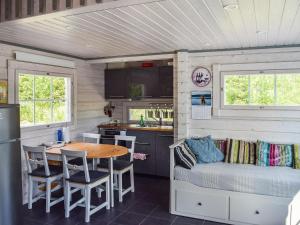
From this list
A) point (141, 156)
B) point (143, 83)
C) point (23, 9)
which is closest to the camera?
point (23, 9)

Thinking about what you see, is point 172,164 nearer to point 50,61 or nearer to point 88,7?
point 88,7

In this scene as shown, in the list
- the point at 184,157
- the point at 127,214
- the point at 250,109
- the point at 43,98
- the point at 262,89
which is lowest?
the point at 127,214

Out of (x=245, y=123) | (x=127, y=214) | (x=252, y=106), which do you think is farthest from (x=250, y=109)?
(x=127, y=214)

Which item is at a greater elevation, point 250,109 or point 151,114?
point 250,109

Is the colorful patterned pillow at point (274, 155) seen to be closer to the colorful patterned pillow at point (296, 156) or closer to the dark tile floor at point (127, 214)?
the colorful patterned pillow at point (296, 156)

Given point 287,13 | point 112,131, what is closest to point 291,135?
point 287,13

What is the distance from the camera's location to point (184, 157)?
11.5 ft

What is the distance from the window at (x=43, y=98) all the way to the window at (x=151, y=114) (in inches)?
57.9

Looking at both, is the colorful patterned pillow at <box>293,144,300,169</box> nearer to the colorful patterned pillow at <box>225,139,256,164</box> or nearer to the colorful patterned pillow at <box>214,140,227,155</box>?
the colorful patterned pillow at <box>225,139,256,164</box>

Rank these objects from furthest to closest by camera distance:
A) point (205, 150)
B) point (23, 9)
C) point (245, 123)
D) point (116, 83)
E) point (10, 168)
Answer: point (116, 83) → point (245, 123) → point (205, 150) → point (10, 168) → point (23, 9)

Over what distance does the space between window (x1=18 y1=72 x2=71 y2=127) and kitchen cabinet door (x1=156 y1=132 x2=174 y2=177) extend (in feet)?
5.38

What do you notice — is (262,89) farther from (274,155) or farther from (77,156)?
(77,156)

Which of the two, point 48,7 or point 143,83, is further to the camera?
point 143,83

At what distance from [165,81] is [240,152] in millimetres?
1943
